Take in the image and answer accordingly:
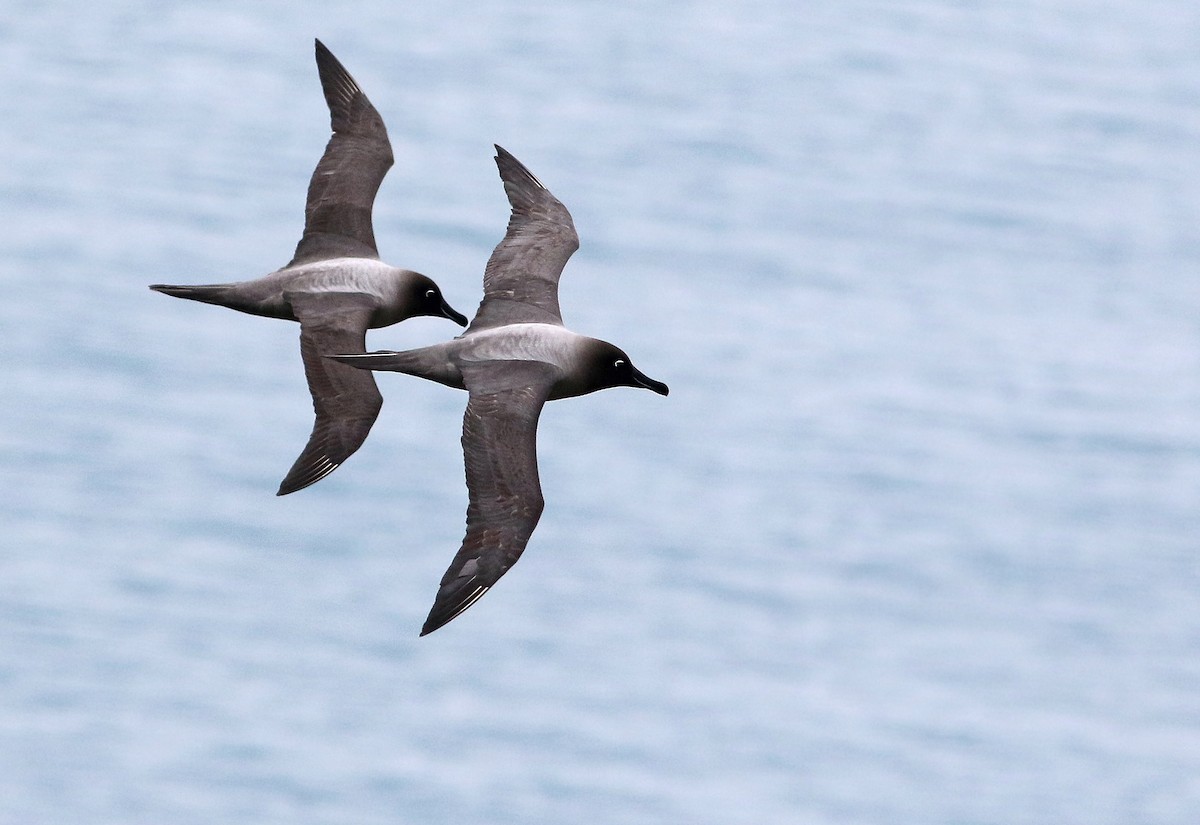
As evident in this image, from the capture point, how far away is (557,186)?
103 meters

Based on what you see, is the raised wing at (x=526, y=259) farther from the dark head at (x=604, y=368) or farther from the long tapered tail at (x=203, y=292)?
the long tapered tail at (x=203, y=292)

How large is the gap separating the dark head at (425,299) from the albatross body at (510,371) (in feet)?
2.37

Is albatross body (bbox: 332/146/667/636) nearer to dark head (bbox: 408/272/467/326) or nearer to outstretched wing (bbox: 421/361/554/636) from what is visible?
outstretched wing (bbox: 421/361/554/636)

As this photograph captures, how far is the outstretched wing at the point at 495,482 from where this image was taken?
18234 mm

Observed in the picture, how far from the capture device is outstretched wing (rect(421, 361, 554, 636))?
1823 centimetres

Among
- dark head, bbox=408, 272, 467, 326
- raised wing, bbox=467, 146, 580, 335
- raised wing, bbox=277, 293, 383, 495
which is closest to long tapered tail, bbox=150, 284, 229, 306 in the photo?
raised wing, bbox=277, 293, 383, 495

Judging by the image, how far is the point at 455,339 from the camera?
2002cm

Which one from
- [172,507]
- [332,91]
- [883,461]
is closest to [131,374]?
[172,507]

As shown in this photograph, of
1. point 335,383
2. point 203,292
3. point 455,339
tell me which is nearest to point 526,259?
point 455,339

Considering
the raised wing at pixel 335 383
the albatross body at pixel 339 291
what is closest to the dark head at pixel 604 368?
the albatross body at pixel 339 291

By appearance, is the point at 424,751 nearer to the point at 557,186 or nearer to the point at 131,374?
the point at 131,374

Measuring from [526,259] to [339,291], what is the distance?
174cm

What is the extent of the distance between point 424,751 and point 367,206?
5195 centimetres

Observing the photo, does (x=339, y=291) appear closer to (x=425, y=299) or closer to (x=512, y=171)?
(x=425, y=299)
